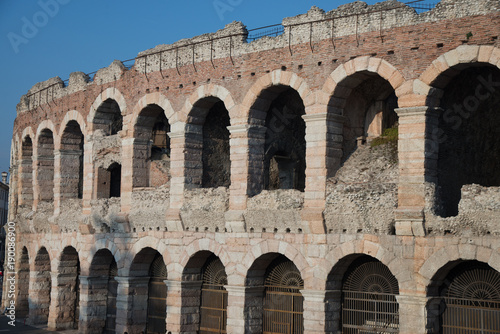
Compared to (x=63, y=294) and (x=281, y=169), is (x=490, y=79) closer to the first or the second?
(x=281, y=169)

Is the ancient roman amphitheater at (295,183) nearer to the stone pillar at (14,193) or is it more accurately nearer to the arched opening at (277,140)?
the arched opening at (277,140)

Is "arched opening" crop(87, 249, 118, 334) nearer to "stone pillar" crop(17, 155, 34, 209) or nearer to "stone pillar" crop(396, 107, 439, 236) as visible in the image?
"stone pillar" crop(17, 155, 34, 209)

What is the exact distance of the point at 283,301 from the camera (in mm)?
20062

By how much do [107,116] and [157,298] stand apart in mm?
6287

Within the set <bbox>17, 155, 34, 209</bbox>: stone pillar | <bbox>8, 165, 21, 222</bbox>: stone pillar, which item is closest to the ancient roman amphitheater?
<bbox>17, 155, 34, 209</bbox>: stone pillar

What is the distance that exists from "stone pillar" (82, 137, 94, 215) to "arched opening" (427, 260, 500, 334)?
12.4 metres

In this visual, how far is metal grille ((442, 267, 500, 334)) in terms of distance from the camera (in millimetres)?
16406

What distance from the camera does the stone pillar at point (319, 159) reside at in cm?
1855

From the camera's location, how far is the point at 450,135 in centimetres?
1805

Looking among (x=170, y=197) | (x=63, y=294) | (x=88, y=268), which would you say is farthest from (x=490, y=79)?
(x=63, y=294)

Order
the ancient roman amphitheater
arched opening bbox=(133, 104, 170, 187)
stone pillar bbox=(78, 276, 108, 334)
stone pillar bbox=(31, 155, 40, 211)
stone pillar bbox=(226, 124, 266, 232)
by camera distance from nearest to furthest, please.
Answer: the ancient roman amphitheater → stone pillar bbox=(226, 124, 266, 232) → arched opening bbox=(133, 104, 170, 187) → stone pillar bbox=(78, 276, 108, 334) → stone pillar bbox=(31, 155, 40, 211)

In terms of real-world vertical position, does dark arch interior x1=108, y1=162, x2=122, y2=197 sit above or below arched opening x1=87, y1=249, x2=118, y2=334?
above

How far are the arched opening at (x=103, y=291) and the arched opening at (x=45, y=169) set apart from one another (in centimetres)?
496

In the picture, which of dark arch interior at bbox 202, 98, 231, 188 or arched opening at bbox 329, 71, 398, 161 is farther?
dark arch interior at bbox 202, 98, 231, 188
